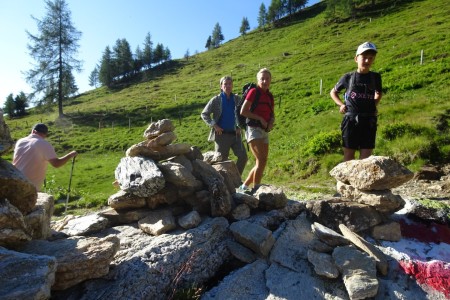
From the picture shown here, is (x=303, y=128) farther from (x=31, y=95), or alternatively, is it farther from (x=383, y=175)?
(x=31, y=95)

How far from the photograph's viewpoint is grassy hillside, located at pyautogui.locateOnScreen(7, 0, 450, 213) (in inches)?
500

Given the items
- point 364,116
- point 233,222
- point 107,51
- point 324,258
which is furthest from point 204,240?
point 107,51

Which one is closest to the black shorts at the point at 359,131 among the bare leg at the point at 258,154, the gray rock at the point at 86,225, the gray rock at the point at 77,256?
the bare leg at the point at 258,154

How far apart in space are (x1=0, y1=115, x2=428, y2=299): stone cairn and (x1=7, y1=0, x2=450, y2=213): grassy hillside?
12.7ft

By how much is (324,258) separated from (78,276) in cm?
346

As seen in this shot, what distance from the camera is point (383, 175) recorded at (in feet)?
18.1

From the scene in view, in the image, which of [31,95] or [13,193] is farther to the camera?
[31,95]

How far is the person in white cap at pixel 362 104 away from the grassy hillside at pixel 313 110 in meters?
3.43

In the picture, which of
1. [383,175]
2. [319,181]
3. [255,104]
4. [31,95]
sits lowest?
[319,181]

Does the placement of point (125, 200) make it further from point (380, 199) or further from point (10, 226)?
point (380, 199)

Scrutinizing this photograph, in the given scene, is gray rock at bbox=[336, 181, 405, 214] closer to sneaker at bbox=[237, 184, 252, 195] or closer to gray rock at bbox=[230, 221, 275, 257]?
gray rock at bbox=[230, 221, 275, 257]

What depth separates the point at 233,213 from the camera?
20.1 ft

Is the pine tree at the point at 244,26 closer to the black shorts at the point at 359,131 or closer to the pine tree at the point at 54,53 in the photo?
the pine tree at the point at 54,53

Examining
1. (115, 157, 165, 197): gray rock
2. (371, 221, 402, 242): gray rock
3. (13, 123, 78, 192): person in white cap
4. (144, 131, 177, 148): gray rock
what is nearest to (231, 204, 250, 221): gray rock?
(115, 157, 165, 197): gray rock
